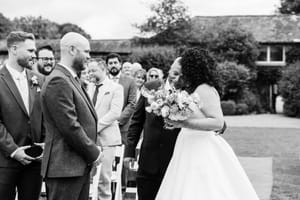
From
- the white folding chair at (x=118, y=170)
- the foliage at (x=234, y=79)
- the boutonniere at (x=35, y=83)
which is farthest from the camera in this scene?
the foliage at (x=234, y=79)

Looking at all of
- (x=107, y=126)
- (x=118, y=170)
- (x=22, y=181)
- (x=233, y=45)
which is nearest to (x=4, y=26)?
(x=233, y=45)

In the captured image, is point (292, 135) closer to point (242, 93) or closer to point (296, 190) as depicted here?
point (296, 190)

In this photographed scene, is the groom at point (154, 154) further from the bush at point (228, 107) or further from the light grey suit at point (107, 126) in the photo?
the bush at point (228, 107)

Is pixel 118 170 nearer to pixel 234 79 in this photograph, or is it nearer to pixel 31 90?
pixel 31 90

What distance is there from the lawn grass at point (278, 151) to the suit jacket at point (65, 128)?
193 inches

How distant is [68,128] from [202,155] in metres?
1.50

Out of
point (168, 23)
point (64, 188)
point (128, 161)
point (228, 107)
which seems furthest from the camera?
point (168, 23)

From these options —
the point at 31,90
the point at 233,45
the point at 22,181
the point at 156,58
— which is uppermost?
the point at 31,90

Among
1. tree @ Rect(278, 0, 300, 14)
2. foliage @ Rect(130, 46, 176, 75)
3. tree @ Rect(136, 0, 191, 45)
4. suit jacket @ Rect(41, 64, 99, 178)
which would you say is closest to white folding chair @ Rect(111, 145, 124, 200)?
suit jacket @ Rect(41, 64, 99, 178)

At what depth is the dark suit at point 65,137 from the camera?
4.29 m

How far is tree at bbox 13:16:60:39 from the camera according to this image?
76938 mm

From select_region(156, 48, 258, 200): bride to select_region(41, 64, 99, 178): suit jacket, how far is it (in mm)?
893

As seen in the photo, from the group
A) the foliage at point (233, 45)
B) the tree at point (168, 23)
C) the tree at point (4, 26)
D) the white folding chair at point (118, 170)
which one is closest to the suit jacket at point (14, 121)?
the white folding chair at point (118, 170)

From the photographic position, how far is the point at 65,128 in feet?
14.0
